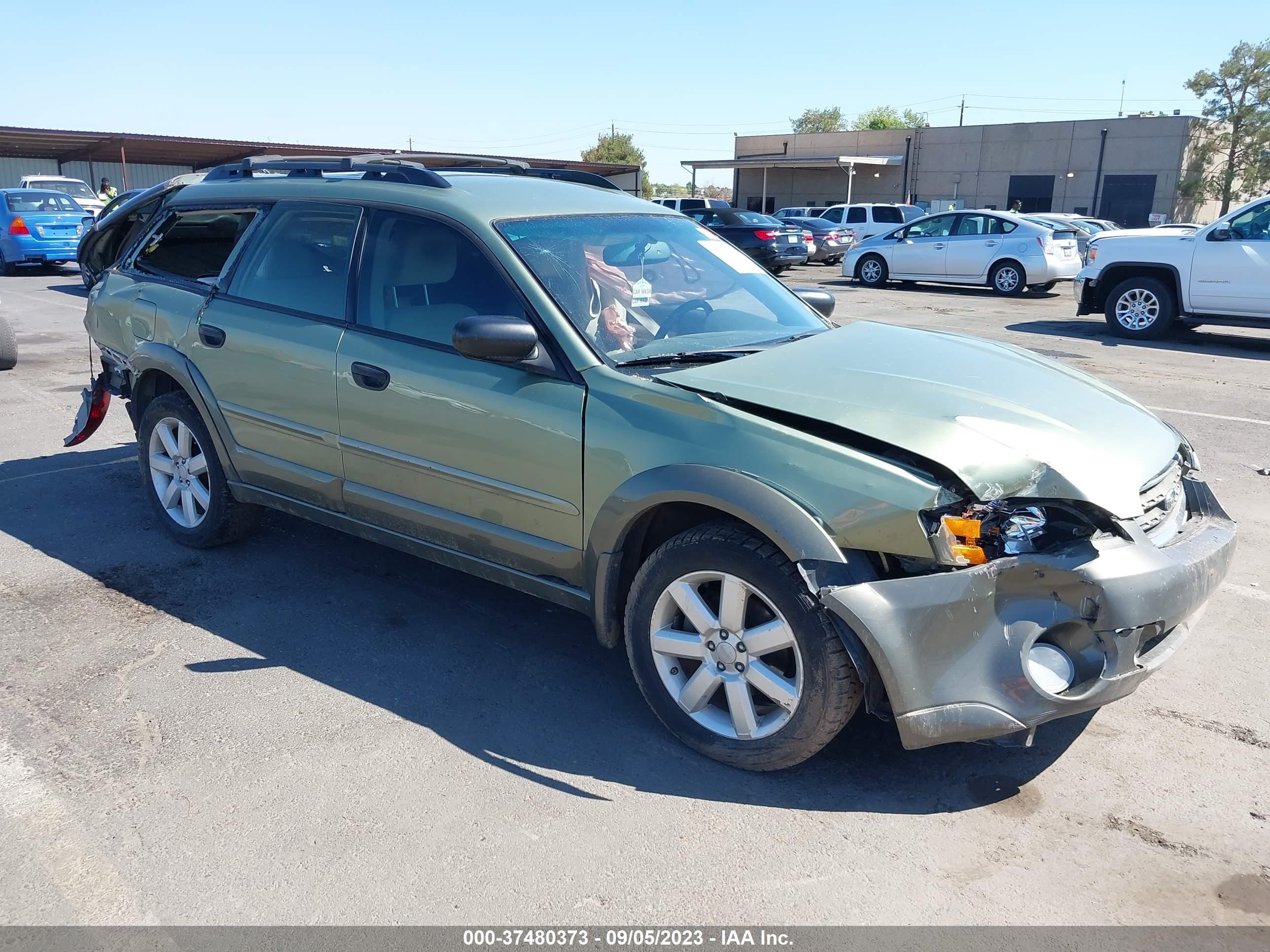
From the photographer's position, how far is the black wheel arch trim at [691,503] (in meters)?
2.93

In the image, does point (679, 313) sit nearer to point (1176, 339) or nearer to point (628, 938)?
point (628, 938)

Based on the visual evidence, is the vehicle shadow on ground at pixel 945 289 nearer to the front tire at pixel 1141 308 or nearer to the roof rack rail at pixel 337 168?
the front tire at pixel 1141 308

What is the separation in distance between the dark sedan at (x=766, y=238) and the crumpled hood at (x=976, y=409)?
59.0 ft

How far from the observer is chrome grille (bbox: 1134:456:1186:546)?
10.3 ft

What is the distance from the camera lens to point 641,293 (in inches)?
155

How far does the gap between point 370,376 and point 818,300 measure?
2.33 meters

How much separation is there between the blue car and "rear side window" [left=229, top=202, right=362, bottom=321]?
18.5m

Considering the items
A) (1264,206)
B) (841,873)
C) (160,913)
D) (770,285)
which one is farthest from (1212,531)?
(1264,206)

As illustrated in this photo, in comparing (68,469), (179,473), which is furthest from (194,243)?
(68,469)

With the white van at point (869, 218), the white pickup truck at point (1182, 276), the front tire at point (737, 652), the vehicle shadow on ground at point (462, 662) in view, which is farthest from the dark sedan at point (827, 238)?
the front tire at point (737, 652)

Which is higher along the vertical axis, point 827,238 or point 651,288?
point 651,288

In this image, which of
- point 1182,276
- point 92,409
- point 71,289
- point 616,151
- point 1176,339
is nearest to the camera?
point 92,409

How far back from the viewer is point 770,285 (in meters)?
4.59

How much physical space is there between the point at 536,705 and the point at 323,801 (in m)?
0.85
